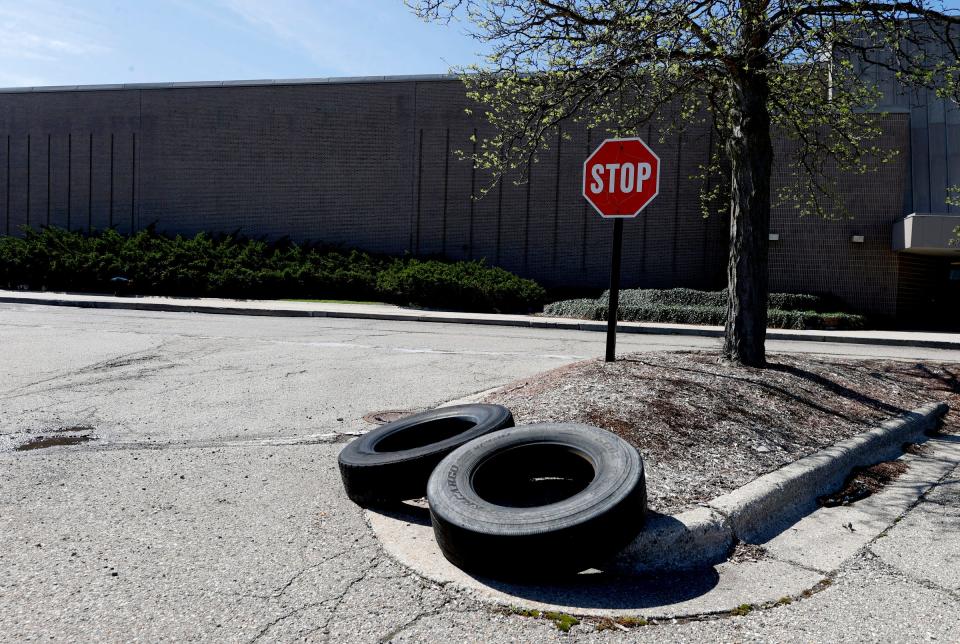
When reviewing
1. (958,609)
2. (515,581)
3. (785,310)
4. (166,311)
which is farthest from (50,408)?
(785,310)

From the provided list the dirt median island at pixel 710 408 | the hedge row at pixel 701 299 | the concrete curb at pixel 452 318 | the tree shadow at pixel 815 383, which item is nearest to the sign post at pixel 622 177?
the tree shadow at pixel 815 383

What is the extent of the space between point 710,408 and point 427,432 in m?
2.28

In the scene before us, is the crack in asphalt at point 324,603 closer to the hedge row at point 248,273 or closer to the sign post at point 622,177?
the sign post at point 622,177

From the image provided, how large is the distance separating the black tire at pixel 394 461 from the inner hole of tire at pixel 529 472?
1.05 feet

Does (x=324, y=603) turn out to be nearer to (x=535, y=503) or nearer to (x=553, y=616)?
(x=553, y=616)

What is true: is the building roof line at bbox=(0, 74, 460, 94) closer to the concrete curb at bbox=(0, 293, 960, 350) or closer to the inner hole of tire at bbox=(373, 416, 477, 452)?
the concrete curb at bbox=(0, 293, 960, 350)

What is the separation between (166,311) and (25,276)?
846cm

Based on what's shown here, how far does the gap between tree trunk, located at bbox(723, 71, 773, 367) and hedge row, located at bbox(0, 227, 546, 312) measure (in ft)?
40.1

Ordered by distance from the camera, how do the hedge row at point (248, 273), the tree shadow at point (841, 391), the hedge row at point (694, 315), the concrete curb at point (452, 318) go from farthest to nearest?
the hedge row at point (248, 273)
the hedge row at point (694, 315)
the concrete curb at point (452, 318)
the tree shadow at point (841, 391)

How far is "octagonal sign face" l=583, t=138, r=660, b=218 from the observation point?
8461mm

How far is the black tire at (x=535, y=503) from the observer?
139 inches

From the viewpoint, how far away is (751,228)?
822 centimetres

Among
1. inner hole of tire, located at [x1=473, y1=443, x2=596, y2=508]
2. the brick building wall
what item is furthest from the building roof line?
inner hole of tire, located at [x1=473, y1=443, x2=596, y2=508]

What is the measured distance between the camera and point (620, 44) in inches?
291
